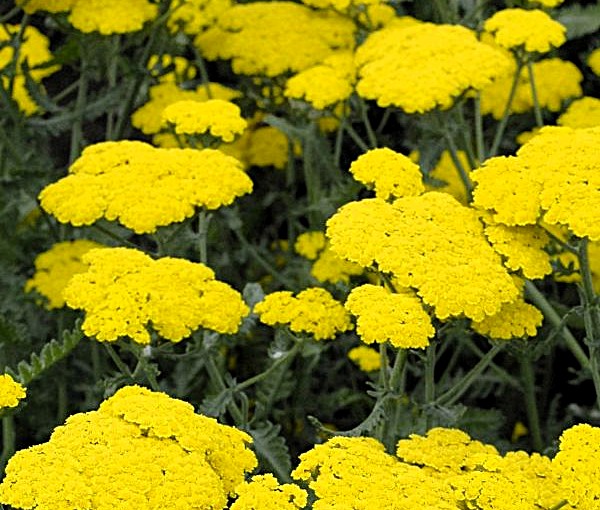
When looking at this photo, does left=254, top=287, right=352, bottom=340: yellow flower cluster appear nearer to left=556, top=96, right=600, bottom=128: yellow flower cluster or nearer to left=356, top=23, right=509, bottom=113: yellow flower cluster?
left=356, top=23, right=509, bottom=113: yellow flower cluster

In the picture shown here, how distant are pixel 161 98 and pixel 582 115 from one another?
1701 millimetres

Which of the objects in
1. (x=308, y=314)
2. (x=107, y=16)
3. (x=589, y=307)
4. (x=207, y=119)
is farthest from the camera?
(x=107, y=16)

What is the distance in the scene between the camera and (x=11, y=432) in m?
3.61

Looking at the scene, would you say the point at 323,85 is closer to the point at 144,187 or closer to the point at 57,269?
the point at 144,187

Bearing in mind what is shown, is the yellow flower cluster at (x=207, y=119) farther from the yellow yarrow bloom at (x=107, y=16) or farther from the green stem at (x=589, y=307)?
the green stem at (x=589, y=307)

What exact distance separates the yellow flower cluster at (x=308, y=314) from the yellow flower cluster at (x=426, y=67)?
81 cm

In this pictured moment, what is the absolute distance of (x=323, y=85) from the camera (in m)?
4.63

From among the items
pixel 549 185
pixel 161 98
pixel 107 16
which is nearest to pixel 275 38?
pixel 161 98

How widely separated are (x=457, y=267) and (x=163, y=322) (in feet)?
2.74

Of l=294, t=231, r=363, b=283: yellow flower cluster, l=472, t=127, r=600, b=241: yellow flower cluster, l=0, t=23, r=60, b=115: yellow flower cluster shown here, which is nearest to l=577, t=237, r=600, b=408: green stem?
l=472, t=127, r=600, b=241: yellow flower cluster

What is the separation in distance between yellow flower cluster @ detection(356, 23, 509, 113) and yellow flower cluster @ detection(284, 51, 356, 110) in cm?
7

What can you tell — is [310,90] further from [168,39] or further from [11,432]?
[11,432]

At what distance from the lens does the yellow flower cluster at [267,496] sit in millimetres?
2771

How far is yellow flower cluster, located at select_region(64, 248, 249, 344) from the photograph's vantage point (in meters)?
3.45
